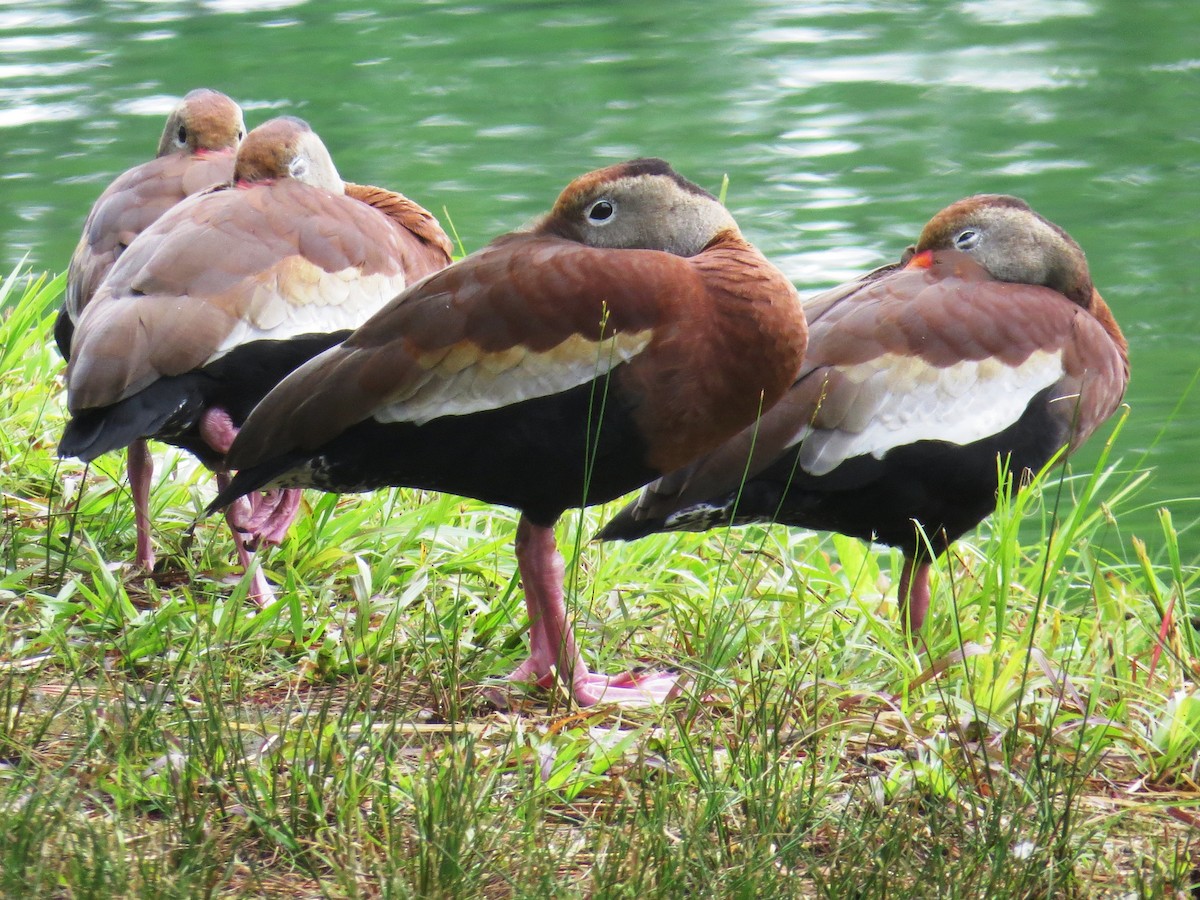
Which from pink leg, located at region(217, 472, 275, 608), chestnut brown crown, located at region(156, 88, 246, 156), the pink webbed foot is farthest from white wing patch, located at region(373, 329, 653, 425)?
chestnut brown crown, located at region(156, 88, 246, 156)

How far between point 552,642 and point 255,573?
76 centimetres

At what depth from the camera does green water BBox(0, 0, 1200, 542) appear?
877 centimetres

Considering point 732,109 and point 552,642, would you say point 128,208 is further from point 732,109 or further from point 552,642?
point 732,109

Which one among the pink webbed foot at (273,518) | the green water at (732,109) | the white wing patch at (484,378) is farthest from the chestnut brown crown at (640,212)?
the green water at (732,109)

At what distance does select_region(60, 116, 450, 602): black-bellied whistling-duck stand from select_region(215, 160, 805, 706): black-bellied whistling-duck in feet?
1.41

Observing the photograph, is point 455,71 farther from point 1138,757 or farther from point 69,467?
point 1138,757

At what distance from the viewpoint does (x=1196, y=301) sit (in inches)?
316

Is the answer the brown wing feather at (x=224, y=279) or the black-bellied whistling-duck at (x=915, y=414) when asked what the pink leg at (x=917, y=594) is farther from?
the brown wing feather at (x=224, y=279)

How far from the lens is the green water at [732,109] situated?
28.8ft

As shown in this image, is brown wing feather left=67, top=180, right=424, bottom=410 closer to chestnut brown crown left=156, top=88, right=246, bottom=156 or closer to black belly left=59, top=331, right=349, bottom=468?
black belly left=59, top=331, right=349, bottom=468

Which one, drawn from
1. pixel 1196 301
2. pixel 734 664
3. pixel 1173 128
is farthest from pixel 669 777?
pixel 1173 128

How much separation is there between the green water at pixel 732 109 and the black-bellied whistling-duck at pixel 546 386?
4150 mm

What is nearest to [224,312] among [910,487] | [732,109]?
[910,487]

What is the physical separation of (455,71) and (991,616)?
829 centimetres
